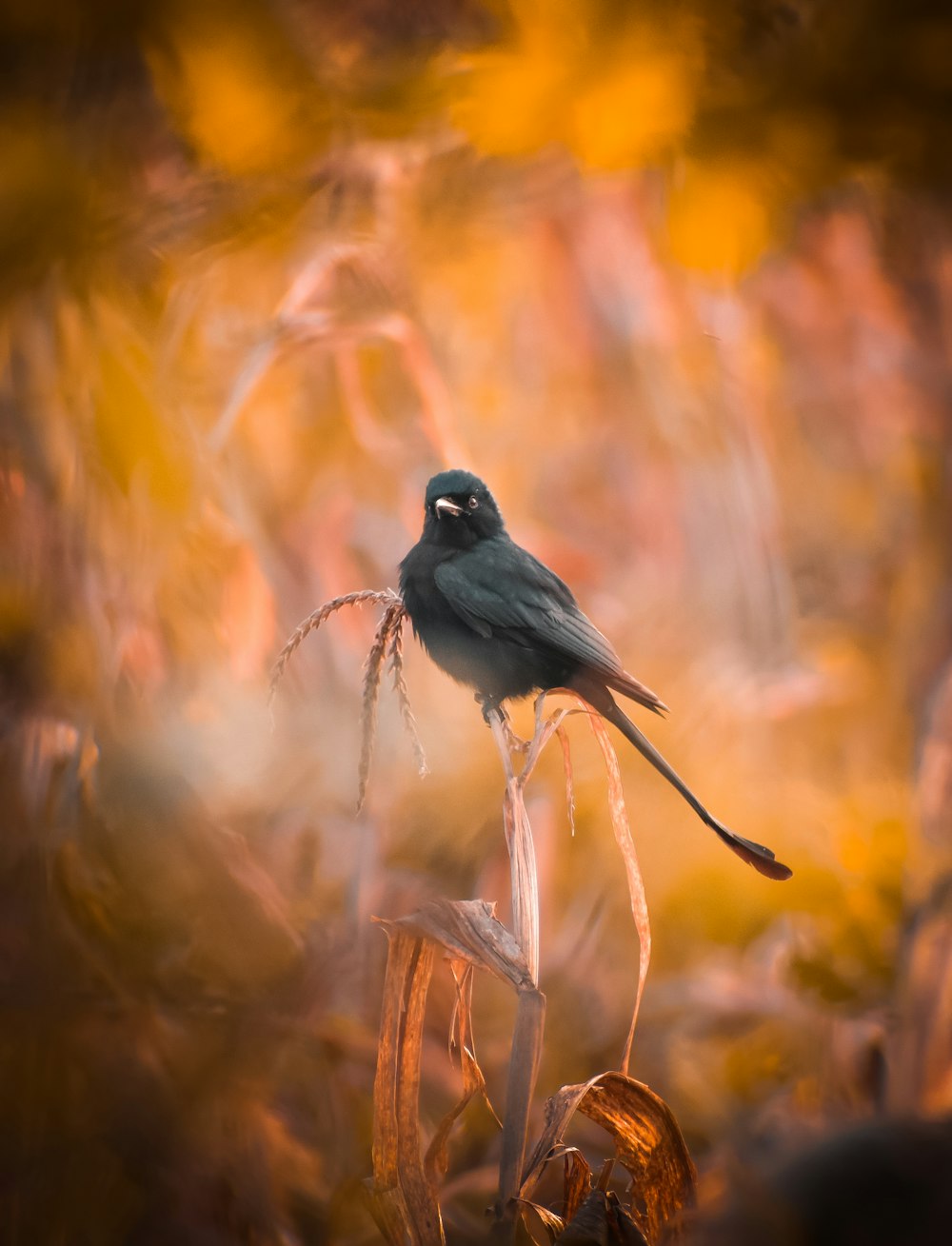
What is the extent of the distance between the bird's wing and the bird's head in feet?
0.25

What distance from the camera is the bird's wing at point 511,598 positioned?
2.29 meters

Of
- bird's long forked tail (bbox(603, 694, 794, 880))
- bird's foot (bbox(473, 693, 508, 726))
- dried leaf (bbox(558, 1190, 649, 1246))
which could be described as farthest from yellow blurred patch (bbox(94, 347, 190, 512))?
dried leaf (bbox(558, 1190, 649, 1246))

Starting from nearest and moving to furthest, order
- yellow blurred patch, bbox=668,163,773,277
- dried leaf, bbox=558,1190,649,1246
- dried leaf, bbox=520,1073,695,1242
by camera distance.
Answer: dried leaf, bbox=558,1190,649,1246 < dried leaf, bbox=520,1073,695,1242 < yellow blurred patch, bbox=668,163,773,277

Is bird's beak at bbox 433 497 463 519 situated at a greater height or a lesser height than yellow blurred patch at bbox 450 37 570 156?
lesser

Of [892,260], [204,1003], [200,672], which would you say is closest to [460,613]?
[200,672]

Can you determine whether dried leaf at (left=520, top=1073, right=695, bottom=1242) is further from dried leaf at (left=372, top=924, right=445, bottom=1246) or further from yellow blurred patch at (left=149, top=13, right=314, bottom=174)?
yellow blurred patch at (left=149, top=13, right=314, bottom=174)

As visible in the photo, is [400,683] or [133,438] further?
[133,438]

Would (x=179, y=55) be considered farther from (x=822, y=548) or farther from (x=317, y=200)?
(x=822, y=548)

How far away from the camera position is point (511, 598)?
7.84 ft

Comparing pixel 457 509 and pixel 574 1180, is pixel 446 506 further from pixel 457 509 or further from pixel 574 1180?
pixel 574 1180

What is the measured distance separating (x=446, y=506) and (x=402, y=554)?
0.85 metres

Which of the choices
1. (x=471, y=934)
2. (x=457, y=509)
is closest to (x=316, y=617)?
(x=471, y=934)

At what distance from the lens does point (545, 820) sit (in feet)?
9.86

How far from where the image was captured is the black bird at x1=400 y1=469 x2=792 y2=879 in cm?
235
